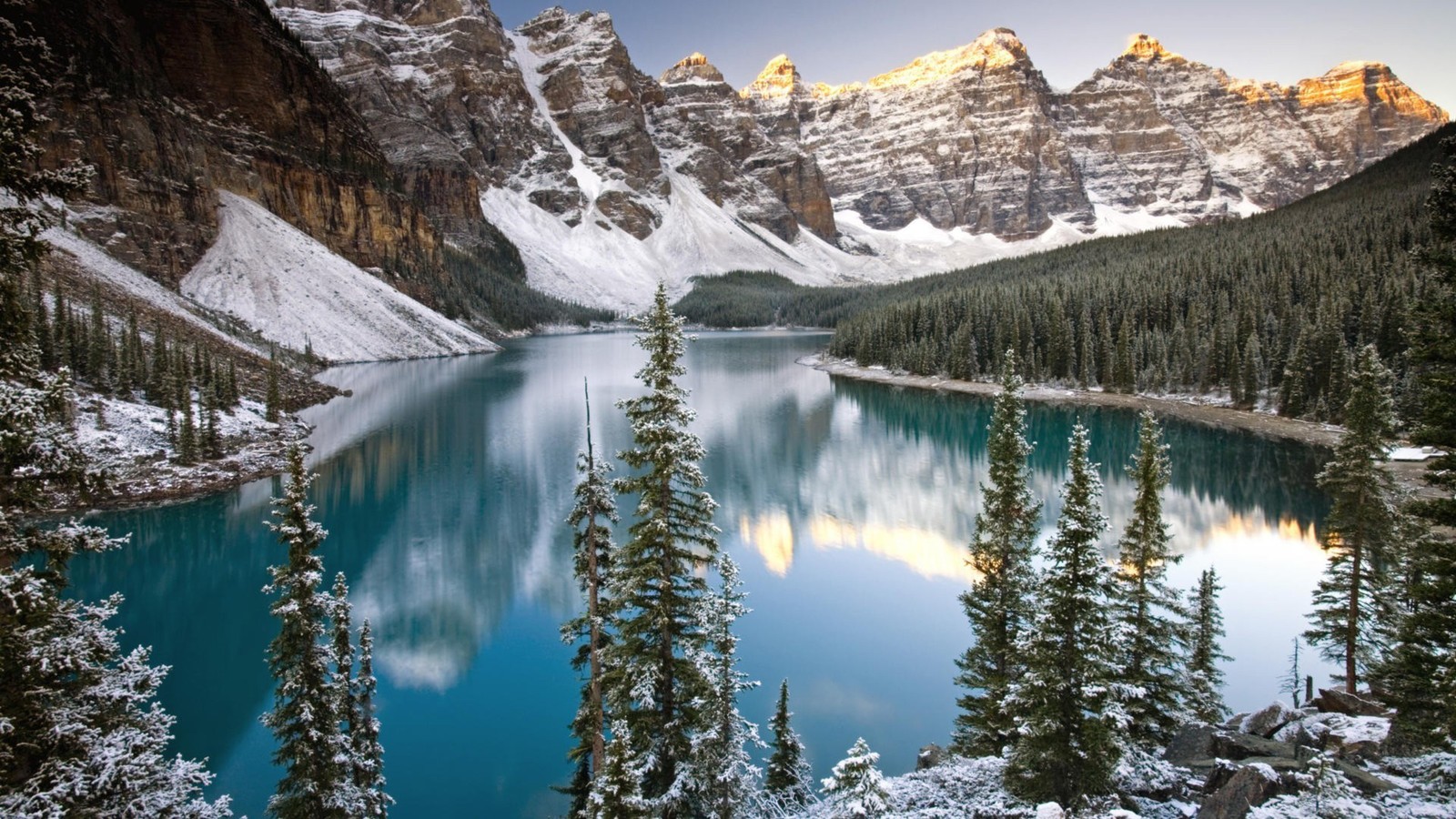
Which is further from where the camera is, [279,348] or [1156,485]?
[279,348]

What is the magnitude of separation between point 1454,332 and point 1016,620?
353 inches

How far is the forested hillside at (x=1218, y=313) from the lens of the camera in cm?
A: 6062

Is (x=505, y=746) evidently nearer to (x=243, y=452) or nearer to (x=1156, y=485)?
(x=1156, y=485)

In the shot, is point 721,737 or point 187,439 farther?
point 187,439

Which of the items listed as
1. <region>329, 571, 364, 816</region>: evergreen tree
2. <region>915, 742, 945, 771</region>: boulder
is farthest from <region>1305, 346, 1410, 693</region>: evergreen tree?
<region>329, 571, 364, 816</region>: evergreen tree

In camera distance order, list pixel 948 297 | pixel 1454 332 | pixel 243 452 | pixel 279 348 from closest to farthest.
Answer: pixel 1454 332, pixel 243 452, pixel 279 348, pixel 948 297

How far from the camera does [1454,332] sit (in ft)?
31.9

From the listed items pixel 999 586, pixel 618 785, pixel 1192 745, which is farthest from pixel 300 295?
pixel 1192 745

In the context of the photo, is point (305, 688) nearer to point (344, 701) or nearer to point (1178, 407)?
point (344, 701)

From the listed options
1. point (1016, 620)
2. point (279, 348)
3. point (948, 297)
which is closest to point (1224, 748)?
point (1016, 620)

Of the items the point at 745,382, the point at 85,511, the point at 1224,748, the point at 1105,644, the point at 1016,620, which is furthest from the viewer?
the point at 745,382

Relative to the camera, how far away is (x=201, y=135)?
100000 mm

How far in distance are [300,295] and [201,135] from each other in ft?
97.8

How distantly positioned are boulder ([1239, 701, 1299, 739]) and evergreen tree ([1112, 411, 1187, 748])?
5.27 ft
